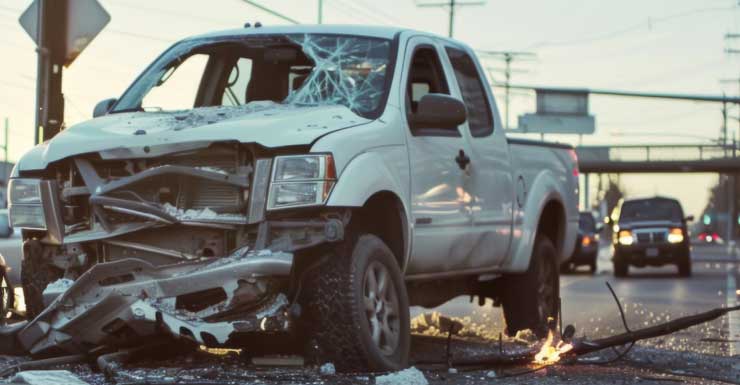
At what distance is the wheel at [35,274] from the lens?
7656 millimetres

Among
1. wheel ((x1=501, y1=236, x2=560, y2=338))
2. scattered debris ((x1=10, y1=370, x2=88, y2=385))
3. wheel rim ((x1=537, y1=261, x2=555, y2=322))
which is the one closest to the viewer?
scattered debris ((x1=10, y1=370, x2=88, y2=385))

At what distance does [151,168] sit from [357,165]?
3.26ft

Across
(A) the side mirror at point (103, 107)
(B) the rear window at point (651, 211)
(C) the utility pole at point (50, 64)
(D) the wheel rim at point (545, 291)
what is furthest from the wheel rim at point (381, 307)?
(B) the rear window at point (651, 211)

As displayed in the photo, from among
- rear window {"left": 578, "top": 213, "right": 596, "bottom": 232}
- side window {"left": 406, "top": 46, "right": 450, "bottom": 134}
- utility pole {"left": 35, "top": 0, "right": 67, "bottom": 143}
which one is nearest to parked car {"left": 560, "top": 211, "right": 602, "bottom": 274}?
rear window {"left": 578, "top": 213, "right": 596, "bottom": 232}

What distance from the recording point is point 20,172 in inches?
307

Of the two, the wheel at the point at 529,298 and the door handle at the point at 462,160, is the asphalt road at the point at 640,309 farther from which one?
the door handle at the point at 462,160

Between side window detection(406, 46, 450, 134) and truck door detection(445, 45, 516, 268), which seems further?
truck door detection(445, 45, 516, 268)

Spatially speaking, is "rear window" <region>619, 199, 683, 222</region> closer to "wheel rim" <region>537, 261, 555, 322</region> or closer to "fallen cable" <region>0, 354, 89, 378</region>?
"wheel rim" <region>537, 261, 555, 322</region>

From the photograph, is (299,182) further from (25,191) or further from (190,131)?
(25,191)

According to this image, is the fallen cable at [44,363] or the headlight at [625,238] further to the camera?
the headlight at [625,238]

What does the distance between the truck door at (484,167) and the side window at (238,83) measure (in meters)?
1.27

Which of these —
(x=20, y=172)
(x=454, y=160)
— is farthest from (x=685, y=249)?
(x=20, y=172)

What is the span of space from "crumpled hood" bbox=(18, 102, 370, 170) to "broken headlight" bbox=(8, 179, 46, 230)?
92 mm

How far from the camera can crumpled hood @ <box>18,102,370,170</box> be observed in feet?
23.9
